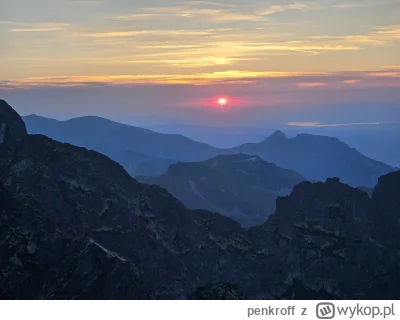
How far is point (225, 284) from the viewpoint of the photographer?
152 m

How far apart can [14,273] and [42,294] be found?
11.2 meters

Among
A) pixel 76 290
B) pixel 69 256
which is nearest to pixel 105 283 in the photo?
pixel 76 290

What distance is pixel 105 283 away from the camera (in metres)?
179

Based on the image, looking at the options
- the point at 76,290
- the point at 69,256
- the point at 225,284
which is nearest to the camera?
the point at 225,284
